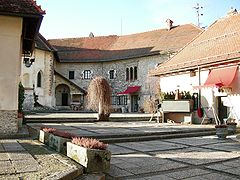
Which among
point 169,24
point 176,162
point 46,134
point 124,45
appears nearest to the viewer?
point 176,162

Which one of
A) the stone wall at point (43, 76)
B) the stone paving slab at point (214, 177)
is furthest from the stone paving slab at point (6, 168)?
the stone wall at point (43, 76)

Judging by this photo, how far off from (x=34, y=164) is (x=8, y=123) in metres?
4.93

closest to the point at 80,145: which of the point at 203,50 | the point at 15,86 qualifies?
the point at 15,86

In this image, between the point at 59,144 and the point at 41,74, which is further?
the point at 41,74

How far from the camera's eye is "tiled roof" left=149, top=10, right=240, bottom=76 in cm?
1700

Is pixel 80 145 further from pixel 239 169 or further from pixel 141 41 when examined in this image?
pixel 141 41

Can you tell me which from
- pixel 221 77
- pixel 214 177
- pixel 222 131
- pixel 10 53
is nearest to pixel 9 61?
A: pixel 10 53

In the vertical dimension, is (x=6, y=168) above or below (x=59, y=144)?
below

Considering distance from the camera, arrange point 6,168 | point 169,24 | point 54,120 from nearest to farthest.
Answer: point 6,168 → point 54,120 → point 169,24

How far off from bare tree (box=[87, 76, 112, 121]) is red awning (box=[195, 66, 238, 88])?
604cm

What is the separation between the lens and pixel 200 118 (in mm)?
18078

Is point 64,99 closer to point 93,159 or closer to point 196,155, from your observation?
point 196,155

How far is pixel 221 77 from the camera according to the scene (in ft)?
53.7

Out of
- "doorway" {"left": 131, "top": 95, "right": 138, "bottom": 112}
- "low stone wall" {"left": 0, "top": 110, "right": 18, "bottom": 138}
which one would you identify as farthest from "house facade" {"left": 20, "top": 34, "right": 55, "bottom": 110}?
"low stone wall" {"left": 0, "top": 110, "right": 18, "bottom": 138}
